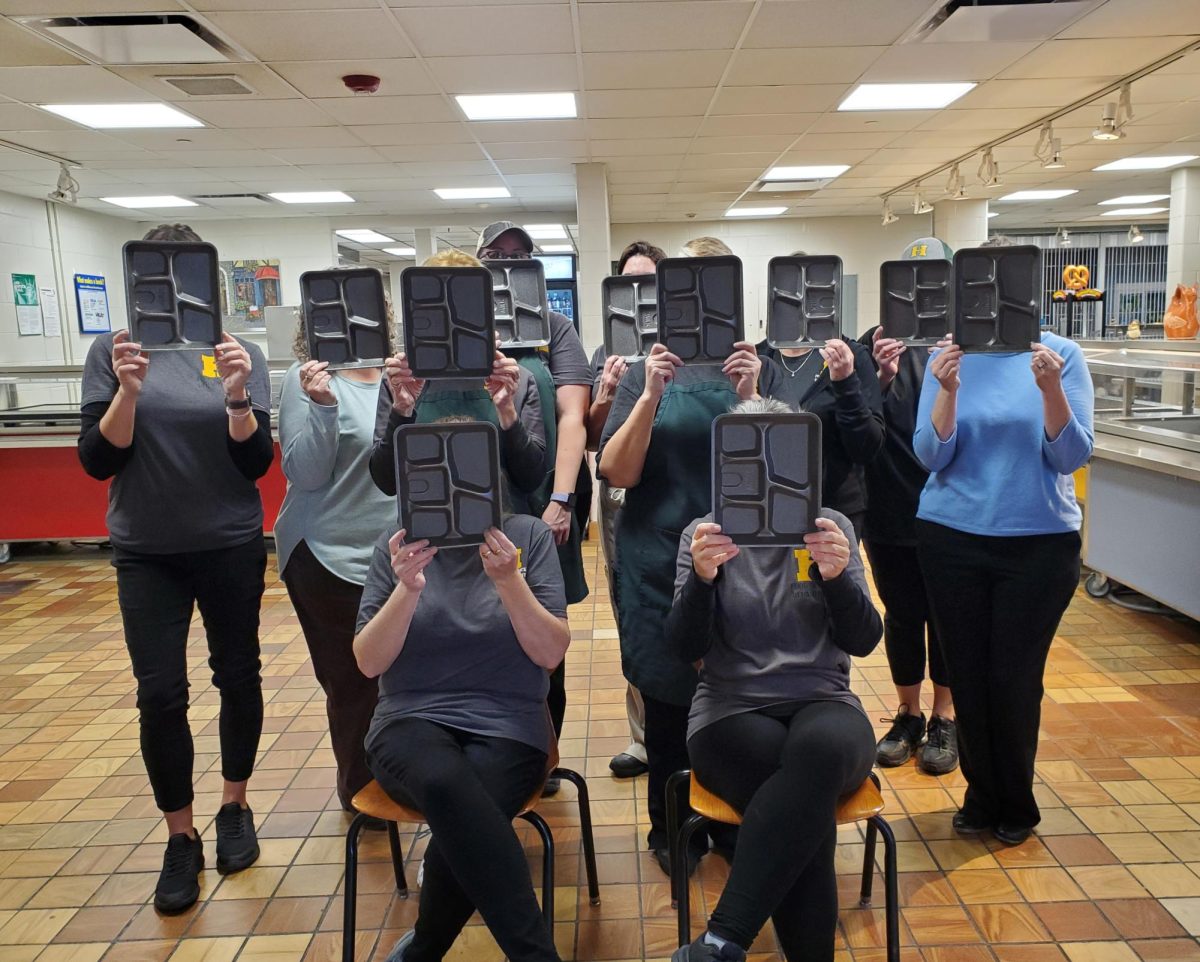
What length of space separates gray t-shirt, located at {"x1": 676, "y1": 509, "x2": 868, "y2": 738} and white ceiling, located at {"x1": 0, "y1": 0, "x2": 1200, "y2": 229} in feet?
9.65

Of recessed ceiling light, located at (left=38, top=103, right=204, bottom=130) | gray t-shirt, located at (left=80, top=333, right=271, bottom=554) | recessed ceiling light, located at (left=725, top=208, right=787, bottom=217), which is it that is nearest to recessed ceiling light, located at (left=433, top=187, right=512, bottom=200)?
recessed ceiling light, located at (left=38, top=103, right=204, bottom=130)

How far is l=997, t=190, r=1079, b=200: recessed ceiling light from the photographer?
986 centimetres

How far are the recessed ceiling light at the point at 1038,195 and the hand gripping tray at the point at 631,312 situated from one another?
363 inches

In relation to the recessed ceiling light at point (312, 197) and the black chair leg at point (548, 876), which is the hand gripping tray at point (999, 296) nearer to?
the black chair leg at point (548, 876)

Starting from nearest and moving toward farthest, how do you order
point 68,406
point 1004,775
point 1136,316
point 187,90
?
point 1004,775 → point 187,90 → point 68,406 → point 1136,316

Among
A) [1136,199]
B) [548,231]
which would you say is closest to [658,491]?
[548,231]

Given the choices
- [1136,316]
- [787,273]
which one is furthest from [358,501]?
[1136,316]

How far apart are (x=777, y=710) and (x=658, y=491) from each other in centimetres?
56

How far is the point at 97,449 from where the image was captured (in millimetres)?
2037

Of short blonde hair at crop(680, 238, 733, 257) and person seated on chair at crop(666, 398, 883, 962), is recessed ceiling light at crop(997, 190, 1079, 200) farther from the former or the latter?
person seated on chair at crop(666, 398, 883, 962)

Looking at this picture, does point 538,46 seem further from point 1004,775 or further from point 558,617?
point 1004,775

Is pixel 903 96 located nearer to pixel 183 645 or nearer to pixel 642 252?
pixel 642 252

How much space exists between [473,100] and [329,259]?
203 inches

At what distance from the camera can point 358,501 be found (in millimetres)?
2236
